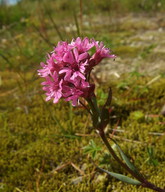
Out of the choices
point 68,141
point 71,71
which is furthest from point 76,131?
point 71,71

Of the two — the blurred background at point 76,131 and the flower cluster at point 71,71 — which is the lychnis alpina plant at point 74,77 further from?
the blurred background at point 76,131

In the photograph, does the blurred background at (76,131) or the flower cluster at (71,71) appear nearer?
the flower cluster at (71,71)

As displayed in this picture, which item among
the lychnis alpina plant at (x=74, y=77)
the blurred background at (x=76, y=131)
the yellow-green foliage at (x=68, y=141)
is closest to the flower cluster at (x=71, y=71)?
the lychnis alpina plant at (x=74, y=77)

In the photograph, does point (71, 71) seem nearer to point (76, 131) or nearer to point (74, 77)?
point (74, 77)

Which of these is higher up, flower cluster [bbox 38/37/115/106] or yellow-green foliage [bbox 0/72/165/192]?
flower cluster [bbox 38/37/115/106]

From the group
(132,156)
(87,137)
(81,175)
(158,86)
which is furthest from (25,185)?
(158,86)

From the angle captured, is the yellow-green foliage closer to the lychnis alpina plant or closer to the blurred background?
the blurred background

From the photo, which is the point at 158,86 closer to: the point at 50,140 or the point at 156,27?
the point at 50,140

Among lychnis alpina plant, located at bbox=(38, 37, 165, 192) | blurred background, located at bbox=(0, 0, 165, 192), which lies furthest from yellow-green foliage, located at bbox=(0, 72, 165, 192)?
lychnis alpina plant, located at bbox=(38, 37, 165, 192)
